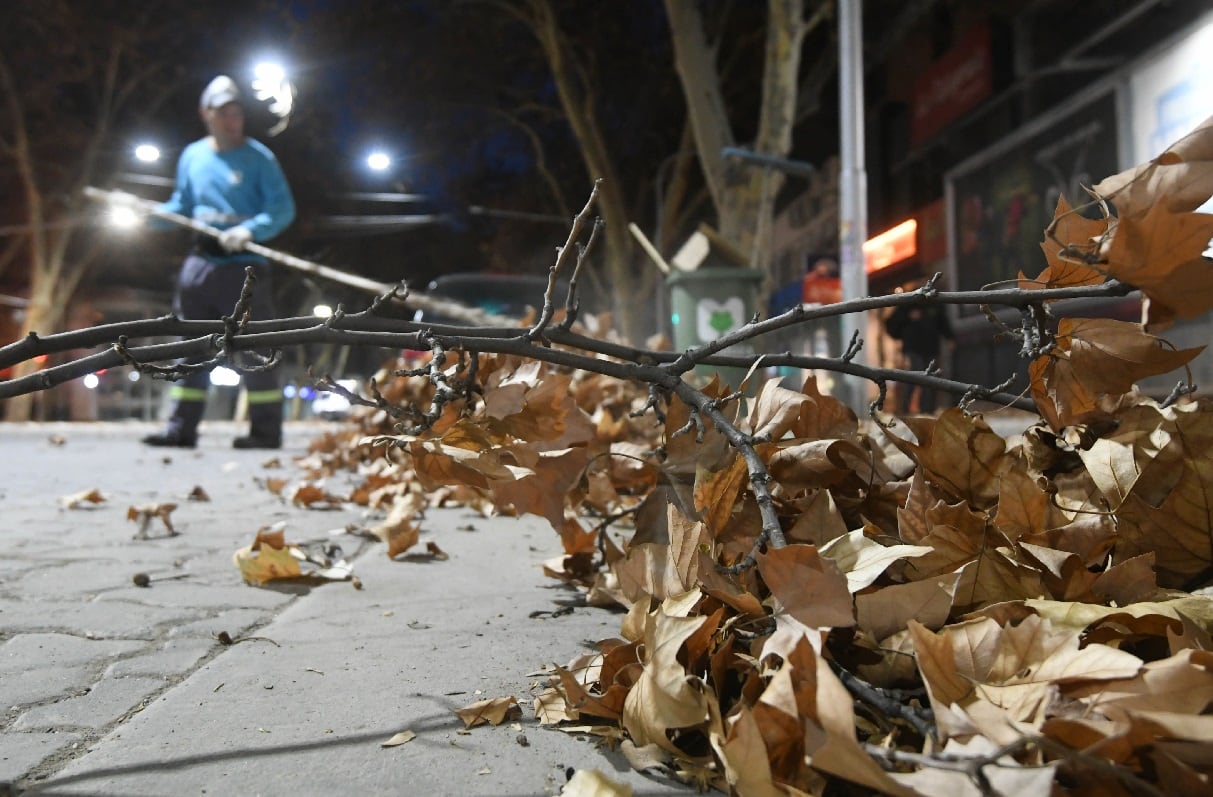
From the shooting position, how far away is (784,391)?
151 cm

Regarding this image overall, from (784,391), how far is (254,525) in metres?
2.53

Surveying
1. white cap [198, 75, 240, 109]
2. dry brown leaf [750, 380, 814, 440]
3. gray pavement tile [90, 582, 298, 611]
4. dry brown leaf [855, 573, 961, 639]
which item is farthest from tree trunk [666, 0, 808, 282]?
dry brown leaf [855, 573, 961, 639]

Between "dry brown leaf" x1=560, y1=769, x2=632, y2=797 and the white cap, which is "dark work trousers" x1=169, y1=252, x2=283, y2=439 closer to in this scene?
the white cap

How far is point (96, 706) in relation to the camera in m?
1.33

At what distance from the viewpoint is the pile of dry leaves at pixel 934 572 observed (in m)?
0.83

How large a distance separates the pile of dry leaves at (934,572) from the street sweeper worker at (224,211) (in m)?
4.95

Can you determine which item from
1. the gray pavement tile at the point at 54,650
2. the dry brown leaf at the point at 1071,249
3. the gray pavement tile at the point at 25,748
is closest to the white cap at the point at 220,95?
the gray pavement tile at the point at 54,650

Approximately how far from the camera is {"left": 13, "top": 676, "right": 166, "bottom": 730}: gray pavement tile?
1248mm

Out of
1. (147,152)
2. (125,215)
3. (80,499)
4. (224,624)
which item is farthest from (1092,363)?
(147,152)

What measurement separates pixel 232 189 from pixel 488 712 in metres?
6.00

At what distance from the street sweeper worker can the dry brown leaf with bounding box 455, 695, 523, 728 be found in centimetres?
505

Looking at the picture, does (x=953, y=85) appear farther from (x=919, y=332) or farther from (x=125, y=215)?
(x=125, y=215)

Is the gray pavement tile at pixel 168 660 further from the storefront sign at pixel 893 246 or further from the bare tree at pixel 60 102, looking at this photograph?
the bare tree at pixel 60 102

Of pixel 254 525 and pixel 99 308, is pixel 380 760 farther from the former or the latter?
pixel 99 308
